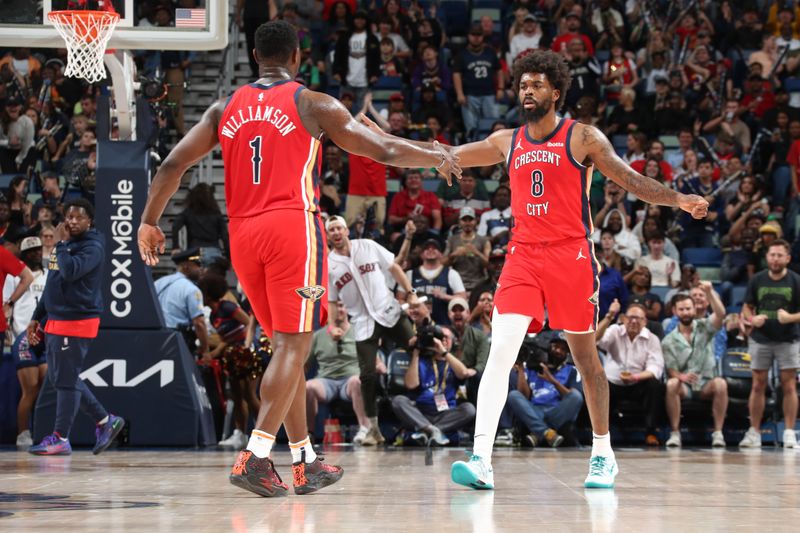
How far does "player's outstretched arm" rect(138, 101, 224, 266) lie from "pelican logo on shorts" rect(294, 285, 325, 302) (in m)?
0.83

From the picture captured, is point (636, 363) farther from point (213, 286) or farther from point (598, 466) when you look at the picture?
point (598, 466)

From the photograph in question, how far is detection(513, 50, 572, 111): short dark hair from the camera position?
21.9ft

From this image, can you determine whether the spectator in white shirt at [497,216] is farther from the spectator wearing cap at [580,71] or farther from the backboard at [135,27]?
the backboard at [135,27]

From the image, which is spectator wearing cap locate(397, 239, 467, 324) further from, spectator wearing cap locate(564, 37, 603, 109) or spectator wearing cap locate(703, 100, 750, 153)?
spectator wearing cap locate(703, 100, 750, 153)

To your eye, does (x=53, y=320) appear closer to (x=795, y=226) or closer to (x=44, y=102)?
(x=44, y=102)

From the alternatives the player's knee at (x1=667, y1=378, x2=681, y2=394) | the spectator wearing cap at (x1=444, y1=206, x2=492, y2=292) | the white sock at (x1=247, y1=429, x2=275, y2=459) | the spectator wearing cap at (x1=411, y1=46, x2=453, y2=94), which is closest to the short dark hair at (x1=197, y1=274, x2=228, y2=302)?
the spectator wearing cap at (x1=444, y1=206, x2=492, y2=292)

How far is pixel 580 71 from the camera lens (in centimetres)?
1788

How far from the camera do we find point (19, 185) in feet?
48.8

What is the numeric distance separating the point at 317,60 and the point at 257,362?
8.57m

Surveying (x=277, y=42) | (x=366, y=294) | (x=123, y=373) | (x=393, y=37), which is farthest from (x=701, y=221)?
(x=277, y=42)

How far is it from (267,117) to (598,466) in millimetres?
2738

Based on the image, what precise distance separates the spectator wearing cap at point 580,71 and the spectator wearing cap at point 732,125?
6.14 ft

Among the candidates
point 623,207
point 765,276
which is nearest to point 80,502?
point 765,276

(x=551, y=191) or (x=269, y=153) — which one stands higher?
(x=269, y=153)
